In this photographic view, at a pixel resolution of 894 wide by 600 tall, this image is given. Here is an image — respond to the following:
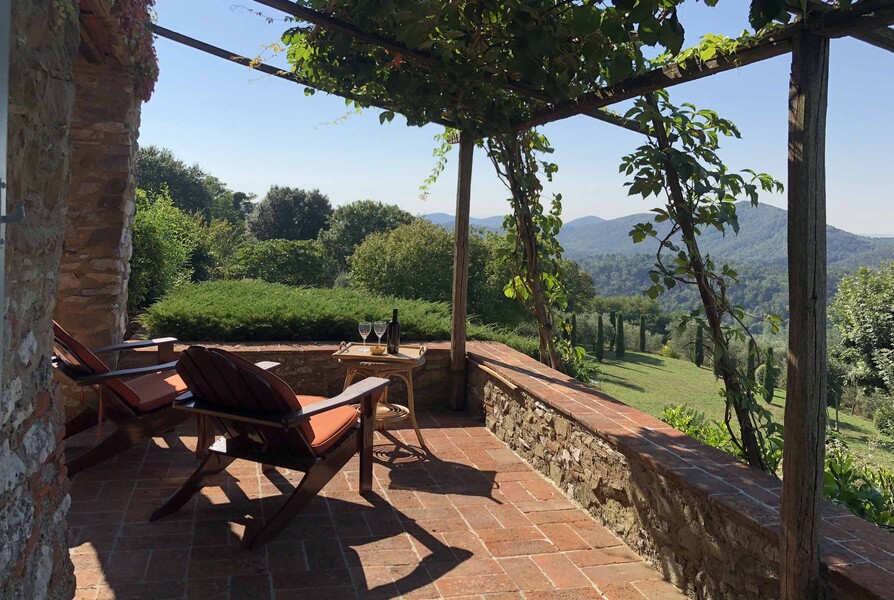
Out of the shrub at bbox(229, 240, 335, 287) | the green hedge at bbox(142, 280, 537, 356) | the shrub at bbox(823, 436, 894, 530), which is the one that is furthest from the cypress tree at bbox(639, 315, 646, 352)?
the shrub at bbox(823, 436, 894, 530)

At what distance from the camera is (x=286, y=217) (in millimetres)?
33562

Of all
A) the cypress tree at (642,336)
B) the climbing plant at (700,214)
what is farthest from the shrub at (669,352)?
the climbing plant at (700,214)

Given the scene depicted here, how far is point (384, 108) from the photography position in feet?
15.1

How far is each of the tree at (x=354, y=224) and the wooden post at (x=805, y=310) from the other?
2718 centimetres

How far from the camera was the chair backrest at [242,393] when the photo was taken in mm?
2726

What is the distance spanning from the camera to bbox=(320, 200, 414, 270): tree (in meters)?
29.7

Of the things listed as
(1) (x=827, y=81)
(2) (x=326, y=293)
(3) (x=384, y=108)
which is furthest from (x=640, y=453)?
(2) (x=326, y=293)

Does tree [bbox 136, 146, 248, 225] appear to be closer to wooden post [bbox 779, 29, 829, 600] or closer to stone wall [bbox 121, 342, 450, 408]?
stone wall [bbox 121, 342, 450, 408]

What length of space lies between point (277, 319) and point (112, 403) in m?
2.06

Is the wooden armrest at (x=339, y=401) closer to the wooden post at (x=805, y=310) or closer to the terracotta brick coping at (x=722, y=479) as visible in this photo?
the terracotta brick coping at (x=722, y=479)

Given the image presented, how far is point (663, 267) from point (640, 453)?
3.56ft

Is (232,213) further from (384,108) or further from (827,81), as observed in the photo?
(827,81)

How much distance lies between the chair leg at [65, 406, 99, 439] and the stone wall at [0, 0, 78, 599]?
5.91 feet

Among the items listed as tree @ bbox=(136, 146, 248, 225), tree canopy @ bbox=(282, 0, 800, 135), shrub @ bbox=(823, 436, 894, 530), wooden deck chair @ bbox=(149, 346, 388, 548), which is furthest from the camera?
tree @ bbox=(136, 146, 248, 225)
